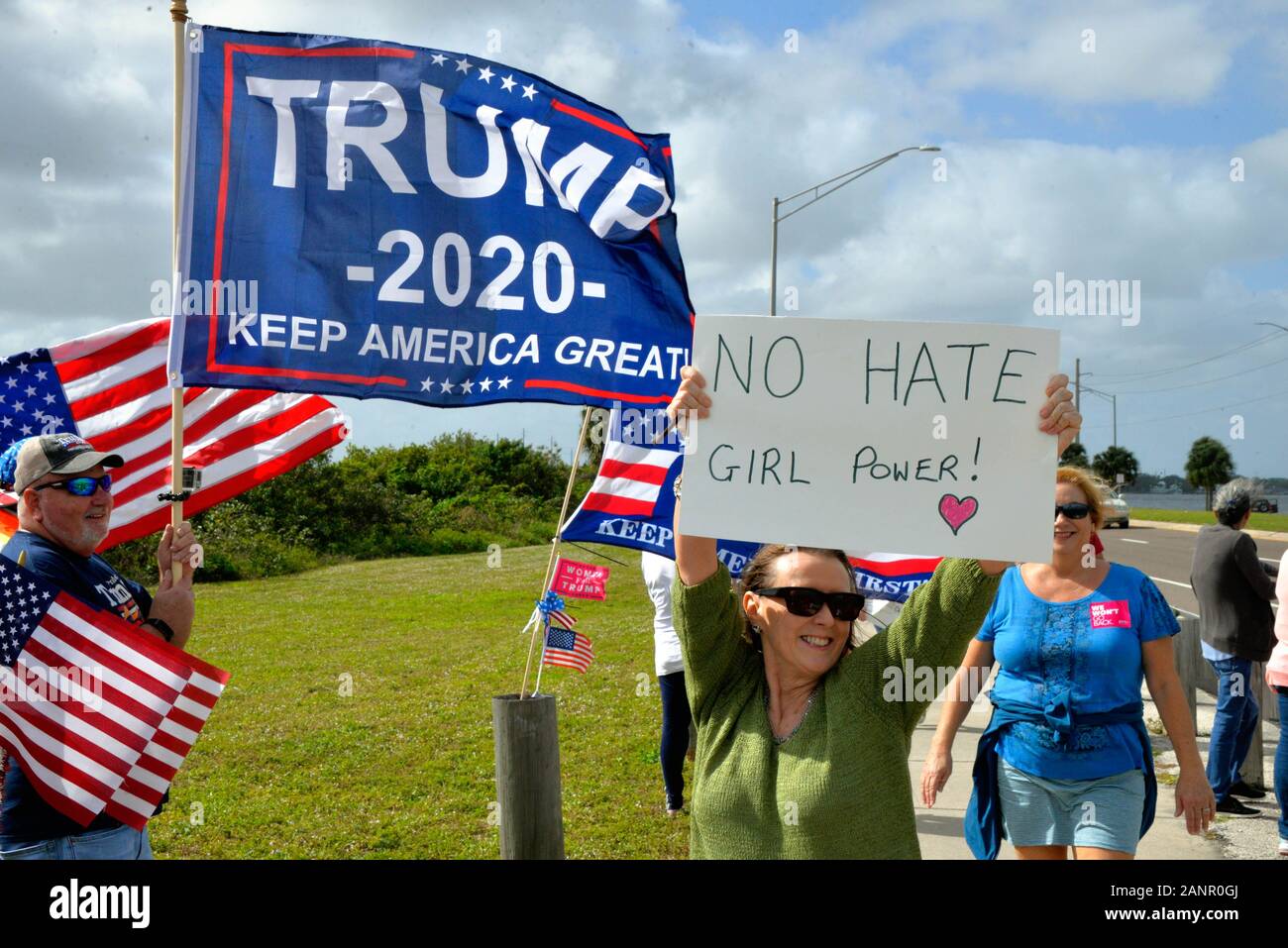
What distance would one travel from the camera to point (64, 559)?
3605mm

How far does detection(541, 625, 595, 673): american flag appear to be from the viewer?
25.3ft

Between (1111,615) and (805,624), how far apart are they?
1.75 meters

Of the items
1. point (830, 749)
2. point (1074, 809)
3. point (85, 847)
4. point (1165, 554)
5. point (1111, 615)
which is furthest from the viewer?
point (1165, 554)

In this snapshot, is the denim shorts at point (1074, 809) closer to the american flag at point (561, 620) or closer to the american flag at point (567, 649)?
the american flag at point (561, 620)

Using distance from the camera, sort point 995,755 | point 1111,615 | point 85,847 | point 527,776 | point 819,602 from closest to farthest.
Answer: point 819,602 → point 85,847 → point 1111,615 → point 995,755 → point 527,776

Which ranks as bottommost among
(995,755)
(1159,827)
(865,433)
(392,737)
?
(392,737)

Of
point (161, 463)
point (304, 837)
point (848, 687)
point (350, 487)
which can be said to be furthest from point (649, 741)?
point (350, 487)

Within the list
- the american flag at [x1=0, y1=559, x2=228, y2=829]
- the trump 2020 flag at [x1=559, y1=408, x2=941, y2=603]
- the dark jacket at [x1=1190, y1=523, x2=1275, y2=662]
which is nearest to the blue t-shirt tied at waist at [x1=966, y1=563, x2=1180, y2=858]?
the trump 2020 flag at [x1=559, y1=408, x2=941, y2=603]

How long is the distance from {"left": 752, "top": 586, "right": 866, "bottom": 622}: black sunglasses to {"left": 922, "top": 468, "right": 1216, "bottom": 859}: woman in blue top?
1462 mm

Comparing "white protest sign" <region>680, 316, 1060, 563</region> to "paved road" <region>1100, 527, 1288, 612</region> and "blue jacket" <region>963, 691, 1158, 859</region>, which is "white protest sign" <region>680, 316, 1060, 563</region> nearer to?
"blue jacket" <region>963, 691, 1158, 859</region>

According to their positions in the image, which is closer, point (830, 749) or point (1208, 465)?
point (830, 749)

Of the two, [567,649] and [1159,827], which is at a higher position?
[567,649]

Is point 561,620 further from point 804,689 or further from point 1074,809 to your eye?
point 804,689

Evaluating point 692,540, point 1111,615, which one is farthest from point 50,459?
point 1111,615
